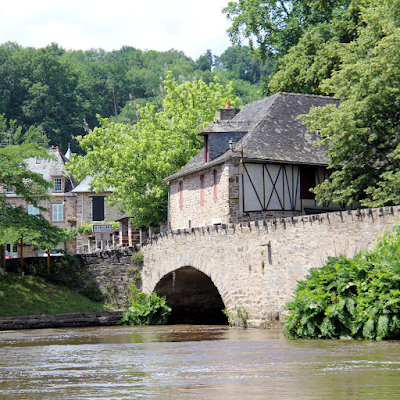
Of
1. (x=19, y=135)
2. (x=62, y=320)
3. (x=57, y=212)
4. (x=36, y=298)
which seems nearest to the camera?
(x=62, y=320)

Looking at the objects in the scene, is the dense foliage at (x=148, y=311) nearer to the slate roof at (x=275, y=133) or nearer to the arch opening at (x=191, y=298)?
the arch opening at (x=191, y=298)

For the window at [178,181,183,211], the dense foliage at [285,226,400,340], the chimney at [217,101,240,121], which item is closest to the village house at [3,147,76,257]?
the window at [178,181,183,211]

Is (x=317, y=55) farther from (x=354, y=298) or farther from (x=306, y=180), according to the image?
(x=354, y=298)

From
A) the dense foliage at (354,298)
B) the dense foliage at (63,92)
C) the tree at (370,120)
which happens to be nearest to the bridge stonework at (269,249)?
the dense foliage at (354,298)

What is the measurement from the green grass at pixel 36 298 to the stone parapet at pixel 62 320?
1.49ft

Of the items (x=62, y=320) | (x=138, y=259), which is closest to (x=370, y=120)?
(x=138, y=259)

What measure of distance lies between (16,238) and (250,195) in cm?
966

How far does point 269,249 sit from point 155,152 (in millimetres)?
13723

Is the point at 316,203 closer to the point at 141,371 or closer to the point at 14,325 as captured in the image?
the point at 14,325

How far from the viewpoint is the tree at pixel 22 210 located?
94.7 feet

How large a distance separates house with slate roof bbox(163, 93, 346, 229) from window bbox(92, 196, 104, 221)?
20.3 meters

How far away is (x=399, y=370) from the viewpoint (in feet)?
34.4

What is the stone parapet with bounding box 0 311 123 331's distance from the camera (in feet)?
93.9

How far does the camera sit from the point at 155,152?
3303cm
